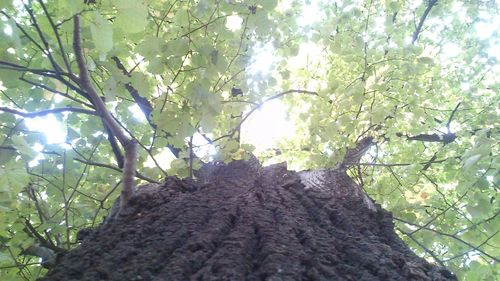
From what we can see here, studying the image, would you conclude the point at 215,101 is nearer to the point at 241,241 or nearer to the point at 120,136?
the point at 120,136

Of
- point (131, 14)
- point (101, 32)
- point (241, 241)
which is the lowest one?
point (241, 241)

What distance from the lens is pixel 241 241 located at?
127 centimetres

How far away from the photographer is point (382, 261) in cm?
126

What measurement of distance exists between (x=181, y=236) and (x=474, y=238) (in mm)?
2293

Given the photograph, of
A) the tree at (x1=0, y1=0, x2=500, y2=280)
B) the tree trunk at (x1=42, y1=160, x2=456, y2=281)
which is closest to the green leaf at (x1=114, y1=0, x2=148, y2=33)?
the tree at (x1=0, y1=0, x2=500, y2=280)

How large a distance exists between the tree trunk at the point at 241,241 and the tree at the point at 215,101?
476 mm

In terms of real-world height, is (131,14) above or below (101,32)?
above

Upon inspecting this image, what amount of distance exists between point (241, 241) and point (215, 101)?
0.85 meters

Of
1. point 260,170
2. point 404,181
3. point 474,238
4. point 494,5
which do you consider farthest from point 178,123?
point 494,5

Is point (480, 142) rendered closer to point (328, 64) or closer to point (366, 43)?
point (366, 43)

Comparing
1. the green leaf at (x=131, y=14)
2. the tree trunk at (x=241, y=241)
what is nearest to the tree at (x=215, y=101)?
the green leaf at (x=131, y=14)

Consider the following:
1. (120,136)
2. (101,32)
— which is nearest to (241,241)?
(101,32)

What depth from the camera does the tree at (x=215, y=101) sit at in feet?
6.38

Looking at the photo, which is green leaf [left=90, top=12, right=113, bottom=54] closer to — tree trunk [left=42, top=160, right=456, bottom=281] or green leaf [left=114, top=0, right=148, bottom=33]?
green leaf [left=114, top=0, right=148, bottom=33]
